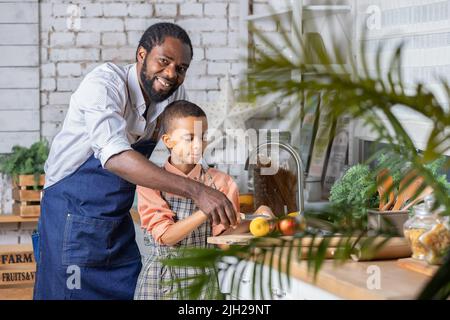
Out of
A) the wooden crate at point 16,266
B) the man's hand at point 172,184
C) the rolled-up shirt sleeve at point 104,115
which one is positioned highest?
the rolled-up shirt sleeve at point 104,115

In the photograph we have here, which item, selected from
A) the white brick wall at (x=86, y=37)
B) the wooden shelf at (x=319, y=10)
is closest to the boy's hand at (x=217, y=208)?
the wooden shelf at (x=319, y=10)

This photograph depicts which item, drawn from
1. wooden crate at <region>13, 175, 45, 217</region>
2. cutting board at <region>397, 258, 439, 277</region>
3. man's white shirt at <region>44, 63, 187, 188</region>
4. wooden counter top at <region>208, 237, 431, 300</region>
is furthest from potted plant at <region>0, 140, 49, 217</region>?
cutting board at <region>397, 258, 439, 277</region>

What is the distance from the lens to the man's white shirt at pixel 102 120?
2.83 m

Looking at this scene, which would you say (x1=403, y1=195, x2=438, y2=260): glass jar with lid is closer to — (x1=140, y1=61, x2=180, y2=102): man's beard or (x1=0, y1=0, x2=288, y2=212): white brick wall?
(x1=140, y1=61, x2=180, y2=102): man's beard

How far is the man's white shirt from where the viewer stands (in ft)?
9.27

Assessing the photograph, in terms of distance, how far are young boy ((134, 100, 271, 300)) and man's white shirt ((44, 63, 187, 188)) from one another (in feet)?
0.42

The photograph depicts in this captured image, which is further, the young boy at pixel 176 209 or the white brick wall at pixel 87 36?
the white brick wall at pixel 87 36

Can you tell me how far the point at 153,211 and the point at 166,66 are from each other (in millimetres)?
508

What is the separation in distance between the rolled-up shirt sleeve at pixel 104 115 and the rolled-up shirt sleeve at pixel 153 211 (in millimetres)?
208

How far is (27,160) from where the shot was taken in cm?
454

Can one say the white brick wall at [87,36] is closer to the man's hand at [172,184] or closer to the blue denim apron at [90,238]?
the blue denim apron at [90,238]

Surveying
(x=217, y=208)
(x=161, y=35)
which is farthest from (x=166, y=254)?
(x=161, y=35)
